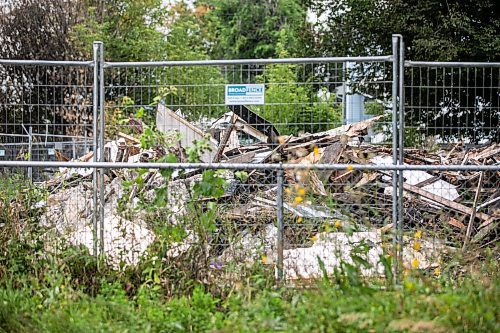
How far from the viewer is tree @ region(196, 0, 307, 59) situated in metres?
47.9

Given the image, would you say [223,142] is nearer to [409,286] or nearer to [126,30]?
[409,286]

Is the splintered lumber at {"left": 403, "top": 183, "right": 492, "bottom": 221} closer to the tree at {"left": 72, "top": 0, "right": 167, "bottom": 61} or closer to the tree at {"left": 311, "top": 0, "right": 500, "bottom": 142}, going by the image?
the tree at {"left": 311, "top": 0, "right": 500, "bottom": 142}

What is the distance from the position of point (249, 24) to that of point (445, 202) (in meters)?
41.2

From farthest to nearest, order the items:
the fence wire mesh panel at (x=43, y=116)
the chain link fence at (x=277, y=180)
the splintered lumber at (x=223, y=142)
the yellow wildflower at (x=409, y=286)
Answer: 1. the fence wire mesh panel at (x=43, y=116)
2. the splintered lumber at (x=223, y=142)
3. the chain link fence at (x=277, y=180)
4. the yellow wildflower at (x=409, y=286)

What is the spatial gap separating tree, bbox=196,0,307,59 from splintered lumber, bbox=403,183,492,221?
3856 cm

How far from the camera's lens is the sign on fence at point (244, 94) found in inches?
336

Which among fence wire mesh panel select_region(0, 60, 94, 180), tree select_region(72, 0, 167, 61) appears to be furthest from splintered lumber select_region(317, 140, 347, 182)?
tree select_region(72, 0, 167, 61)

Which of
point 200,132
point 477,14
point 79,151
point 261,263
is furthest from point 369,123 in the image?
point 477,14

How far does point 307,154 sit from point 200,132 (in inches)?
54.4

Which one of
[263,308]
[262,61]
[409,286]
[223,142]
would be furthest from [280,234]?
[223,142]

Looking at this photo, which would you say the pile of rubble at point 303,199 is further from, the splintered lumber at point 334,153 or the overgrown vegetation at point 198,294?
the overgrown vegetation at point 198,294

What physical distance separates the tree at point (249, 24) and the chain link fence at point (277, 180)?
1438 inches

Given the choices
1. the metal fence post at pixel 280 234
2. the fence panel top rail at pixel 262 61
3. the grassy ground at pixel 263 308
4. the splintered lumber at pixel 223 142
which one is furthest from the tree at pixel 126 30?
the grassy ground at pixel 263 308

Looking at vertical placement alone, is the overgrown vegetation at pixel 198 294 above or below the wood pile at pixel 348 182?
below
